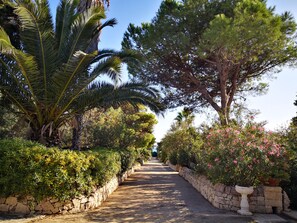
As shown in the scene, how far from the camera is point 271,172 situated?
739cm

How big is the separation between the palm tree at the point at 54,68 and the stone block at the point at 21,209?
269cm

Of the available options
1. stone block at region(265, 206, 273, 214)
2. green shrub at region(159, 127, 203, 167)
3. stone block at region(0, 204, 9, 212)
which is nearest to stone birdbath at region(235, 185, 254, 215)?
stone block at region(265, 206, 273, 214)

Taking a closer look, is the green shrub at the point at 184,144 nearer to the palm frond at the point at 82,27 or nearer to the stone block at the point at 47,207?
the palm frond at the point at 82,27

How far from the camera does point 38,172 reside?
6.41 meters

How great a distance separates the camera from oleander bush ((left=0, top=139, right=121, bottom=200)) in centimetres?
635

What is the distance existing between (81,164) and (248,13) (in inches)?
411

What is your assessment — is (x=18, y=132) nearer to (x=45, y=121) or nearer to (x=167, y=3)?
(x=45, y=121)

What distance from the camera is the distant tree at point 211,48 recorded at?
12969 mm

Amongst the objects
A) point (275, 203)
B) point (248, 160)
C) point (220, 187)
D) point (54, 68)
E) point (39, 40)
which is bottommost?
point (275, 203)

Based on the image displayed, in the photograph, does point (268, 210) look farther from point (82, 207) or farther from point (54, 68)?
point (54, 68)

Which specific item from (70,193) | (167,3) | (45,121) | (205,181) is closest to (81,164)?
(70,193)

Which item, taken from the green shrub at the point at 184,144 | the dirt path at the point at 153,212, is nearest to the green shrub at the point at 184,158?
the green shrub at the point at 184,144

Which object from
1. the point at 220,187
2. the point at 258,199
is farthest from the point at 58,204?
the point at 258,199

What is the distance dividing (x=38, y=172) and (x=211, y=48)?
10086 millimetres
